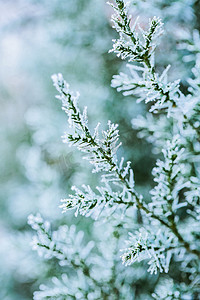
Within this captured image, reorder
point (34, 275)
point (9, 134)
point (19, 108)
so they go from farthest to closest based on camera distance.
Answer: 1. point (19, 108)
2. point (9, 134)
3. point (34, 275)

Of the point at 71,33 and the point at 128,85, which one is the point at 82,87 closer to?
the point at 71,33

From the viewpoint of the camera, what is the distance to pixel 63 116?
3.89 feet

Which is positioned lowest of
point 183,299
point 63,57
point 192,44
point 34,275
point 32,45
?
point 183,299

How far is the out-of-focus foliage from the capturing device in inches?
29.3

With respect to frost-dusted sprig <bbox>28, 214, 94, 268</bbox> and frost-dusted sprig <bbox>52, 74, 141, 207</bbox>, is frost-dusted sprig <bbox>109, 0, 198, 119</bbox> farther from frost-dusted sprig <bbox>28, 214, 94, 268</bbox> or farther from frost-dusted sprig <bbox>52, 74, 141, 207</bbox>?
frost-dusted sprig <bbox>28, 214, 94, 268</bbox>

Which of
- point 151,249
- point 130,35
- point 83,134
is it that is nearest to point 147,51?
point 130,35

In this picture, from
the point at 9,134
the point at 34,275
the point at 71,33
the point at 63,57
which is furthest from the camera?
the point at 9,134

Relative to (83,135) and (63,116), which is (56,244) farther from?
(63,116)

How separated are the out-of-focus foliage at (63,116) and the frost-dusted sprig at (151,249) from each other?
0.16 meters

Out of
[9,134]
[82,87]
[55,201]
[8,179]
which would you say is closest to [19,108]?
[9,134]

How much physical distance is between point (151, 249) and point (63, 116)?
31.6 inches

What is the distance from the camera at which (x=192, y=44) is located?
635 mm

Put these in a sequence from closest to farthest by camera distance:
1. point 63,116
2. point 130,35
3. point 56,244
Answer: point 130,35 < point 56,244 < point 63,116

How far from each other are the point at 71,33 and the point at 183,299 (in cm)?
84
